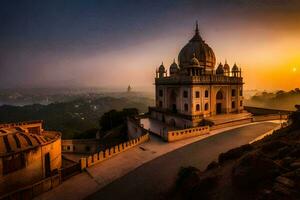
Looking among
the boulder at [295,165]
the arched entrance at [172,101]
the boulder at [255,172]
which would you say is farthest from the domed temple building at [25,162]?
the arched entrance at [172,101]

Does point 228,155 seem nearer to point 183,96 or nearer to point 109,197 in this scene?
point 109,197

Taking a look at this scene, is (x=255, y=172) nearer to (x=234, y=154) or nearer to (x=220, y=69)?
(x=234, y=154)

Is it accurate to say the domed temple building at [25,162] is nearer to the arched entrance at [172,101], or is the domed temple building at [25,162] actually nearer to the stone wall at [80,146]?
the stone wall at [80,146]

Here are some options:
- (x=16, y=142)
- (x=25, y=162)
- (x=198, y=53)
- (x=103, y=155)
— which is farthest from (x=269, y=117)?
(x=16, y=142)

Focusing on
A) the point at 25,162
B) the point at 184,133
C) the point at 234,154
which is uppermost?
the point at 234,154

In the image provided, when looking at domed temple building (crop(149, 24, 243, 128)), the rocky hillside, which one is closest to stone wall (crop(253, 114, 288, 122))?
domed temple building (crop(149, 24, 243, 128))

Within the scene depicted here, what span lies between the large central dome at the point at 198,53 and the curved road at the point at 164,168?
16.9 meters

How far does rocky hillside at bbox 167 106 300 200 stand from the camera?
335 inches

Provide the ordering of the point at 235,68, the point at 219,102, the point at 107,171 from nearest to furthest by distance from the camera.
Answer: the point at 107,171 < the point at 219,102 < the point at 235,68

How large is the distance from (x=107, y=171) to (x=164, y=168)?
4705mm

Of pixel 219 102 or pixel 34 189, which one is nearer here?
pixel 34 189

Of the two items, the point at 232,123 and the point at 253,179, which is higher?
the point at 253,179

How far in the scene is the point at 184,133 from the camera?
2639cm

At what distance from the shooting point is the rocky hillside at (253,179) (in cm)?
851
